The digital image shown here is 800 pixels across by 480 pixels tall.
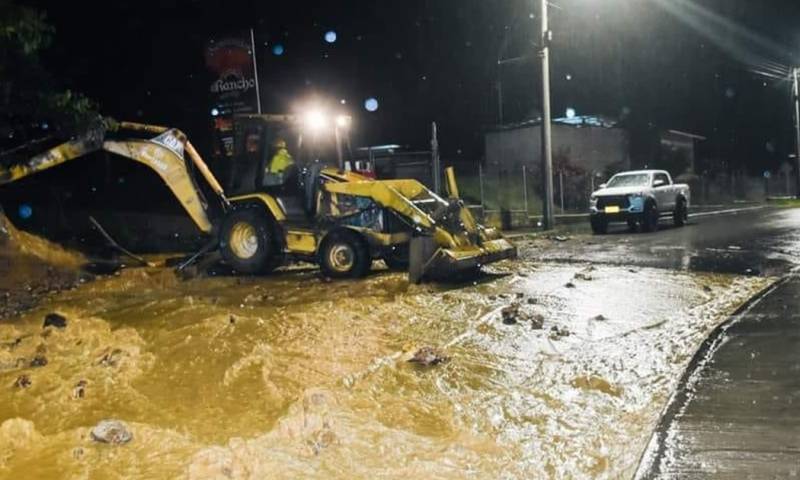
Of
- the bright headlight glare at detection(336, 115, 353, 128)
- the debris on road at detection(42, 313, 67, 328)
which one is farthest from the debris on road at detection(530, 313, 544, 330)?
the bright headlight glare at detection(336, 115, 353, 128)

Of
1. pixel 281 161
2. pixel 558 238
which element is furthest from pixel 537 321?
pixel 558 238

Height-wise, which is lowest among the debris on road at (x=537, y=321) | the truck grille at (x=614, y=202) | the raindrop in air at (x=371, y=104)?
the debris on road at (x=537, y=321)

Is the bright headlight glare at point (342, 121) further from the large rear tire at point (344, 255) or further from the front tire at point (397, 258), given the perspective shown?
the front tire at point (397, 258)

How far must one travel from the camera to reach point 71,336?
8750 mm

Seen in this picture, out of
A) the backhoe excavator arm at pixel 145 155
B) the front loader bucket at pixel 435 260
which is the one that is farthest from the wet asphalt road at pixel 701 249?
the backhoe excavator arm at pixel 145 155

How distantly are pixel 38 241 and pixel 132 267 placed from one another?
1725mm

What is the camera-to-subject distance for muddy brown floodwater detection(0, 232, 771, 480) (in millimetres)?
5234

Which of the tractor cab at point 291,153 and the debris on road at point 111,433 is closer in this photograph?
the debris on road at point 111,433

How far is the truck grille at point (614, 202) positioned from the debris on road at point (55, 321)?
55.1 ft

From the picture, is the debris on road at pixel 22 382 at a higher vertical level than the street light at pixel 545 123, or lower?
lower

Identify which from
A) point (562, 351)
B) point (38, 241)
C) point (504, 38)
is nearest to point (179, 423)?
point (562, 351)

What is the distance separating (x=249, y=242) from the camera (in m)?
14.3

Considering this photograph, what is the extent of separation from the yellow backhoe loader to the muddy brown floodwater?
1016 mm

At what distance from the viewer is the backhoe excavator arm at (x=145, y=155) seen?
1337 cm
